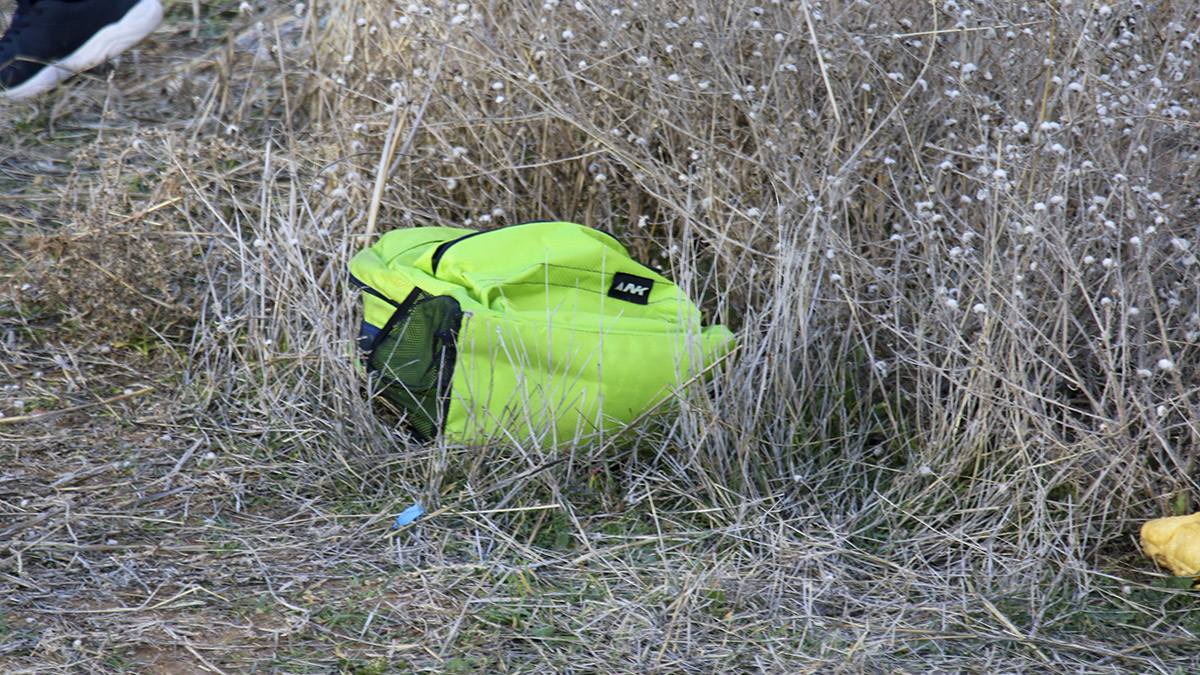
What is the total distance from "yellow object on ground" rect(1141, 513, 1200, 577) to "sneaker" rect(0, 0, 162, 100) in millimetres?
3672

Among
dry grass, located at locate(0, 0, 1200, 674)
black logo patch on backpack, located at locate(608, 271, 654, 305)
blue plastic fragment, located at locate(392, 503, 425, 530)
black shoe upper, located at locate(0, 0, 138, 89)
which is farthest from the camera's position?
black shoe upper, located at locate(0, 0, 138, 89)

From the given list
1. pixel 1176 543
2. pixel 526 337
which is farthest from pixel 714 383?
pixel 1176 543

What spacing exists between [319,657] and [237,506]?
1.78 ft

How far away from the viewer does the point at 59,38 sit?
11.7ft

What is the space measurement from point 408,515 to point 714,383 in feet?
2.42

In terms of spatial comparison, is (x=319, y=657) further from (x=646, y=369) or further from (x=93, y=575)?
(x=646, y=369)

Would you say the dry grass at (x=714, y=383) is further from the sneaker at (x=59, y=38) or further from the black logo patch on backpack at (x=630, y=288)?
the sneaker at (x=59, y=38)

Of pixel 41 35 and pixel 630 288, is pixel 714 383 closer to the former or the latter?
pixel 630 288

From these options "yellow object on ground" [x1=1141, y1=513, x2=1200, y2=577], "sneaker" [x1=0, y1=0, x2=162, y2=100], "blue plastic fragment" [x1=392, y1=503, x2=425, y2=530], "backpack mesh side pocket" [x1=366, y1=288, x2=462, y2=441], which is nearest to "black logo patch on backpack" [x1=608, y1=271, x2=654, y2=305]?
"backpack mesh side pocket" [x1=366, y1=288, x2=462, y2=441]

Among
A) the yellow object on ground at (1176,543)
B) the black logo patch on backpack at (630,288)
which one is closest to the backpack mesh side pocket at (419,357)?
the black logo patch on backpack at (630,288)

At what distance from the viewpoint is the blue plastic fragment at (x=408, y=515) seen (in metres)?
2.11

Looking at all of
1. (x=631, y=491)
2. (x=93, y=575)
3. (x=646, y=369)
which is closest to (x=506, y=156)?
(x=646, y=369)

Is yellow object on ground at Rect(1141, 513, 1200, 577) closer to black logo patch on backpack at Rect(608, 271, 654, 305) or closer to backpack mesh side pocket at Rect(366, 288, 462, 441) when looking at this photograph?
black logo patch on backpack at Rect(608, 271, 654, 305)

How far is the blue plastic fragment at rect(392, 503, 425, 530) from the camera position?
211 cm
